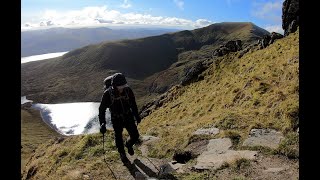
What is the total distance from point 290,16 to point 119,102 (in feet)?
103

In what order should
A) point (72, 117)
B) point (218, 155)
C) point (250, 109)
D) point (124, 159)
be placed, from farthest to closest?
point (72, 117), point (250, 109), point (124, 159), point (218, 155)

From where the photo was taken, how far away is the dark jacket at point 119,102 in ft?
38.3

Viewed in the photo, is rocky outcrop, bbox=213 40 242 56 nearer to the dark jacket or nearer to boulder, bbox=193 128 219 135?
boulder, bbox=193 128 219 135

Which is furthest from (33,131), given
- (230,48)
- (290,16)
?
(290,16)

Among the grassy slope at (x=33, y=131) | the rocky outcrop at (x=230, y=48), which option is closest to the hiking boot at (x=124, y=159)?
the rocky outcrop at (x=230, y=48)

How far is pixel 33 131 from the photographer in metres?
121

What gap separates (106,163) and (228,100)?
12.0 meters

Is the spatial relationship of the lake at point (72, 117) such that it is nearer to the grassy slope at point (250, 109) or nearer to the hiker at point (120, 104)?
the grassy slope at point (250, 109)

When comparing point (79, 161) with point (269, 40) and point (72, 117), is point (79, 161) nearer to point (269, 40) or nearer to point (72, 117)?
point (269, 40)

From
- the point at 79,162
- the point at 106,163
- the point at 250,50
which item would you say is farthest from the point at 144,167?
the point at 250,50

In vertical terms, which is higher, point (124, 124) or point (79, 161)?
point (124, 124)
